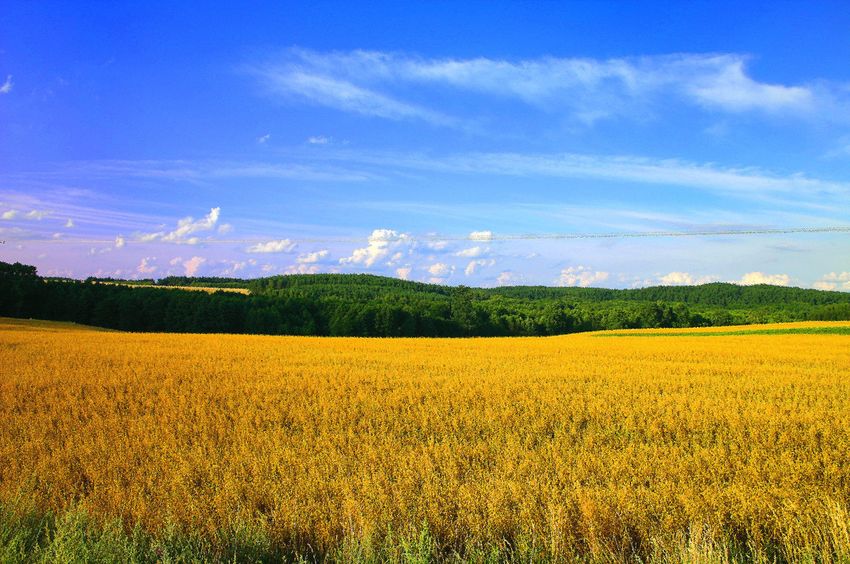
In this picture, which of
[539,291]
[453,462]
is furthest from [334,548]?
[539,291]

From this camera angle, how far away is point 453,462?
294 inches

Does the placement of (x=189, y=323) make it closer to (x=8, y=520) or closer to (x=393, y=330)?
(x=393, y=330)

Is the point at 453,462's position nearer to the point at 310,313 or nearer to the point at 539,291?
the point at 310,313

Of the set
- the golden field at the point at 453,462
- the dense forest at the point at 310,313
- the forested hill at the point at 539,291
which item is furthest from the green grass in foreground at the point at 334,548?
the forested hill at the point at 539,291

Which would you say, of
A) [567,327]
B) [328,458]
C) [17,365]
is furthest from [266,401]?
[567,327]

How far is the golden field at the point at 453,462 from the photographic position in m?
5.42

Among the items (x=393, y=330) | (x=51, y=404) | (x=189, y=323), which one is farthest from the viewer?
(x=393, y=330)

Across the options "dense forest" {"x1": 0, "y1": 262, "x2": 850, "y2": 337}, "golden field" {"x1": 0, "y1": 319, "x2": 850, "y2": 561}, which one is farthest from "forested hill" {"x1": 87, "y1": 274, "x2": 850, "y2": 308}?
"golden field" {"x1": 0, "y1": 319, "x2": 850, "y2": 561}

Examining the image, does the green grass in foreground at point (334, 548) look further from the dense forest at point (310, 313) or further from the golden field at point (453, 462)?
the dense forest at point (310, 313)

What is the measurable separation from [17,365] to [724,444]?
2383 cm

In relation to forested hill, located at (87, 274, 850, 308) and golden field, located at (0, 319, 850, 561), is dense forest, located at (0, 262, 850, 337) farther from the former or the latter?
golden field, located at (0, 319, 850, 561)

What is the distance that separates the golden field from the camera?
542 cm

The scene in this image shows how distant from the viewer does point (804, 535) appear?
5.27m

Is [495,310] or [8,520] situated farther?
[495,310]
